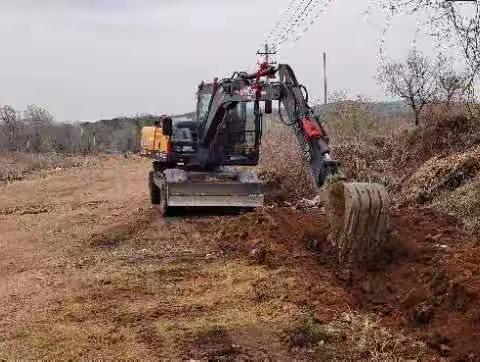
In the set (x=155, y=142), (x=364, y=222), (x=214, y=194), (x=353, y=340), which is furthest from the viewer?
(x=155, y=142)

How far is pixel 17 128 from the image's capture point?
47.6 metres

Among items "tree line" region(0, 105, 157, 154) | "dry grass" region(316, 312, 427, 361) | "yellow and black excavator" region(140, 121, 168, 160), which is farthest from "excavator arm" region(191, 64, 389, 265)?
"tree line" region(0, 105, 157, 154)

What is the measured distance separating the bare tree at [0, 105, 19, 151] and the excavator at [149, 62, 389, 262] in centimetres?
3363

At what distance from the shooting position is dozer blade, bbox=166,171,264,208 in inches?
501

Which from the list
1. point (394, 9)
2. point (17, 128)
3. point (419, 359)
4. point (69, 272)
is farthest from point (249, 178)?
point (17, 128)

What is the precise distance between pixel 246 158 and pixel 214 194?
6.02 ft

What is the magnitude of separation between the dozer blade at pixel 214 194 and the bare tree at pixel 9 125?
35901 mm

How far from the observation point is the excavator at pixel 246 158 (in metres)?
7.55

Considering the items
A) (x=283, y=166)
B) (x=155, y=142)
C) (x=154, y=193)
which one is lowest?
(x=154, y=193)

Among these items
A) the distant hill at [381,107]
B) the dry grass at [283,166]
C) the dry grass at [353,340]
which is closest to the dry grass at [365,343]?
the dry grass at [353,340]

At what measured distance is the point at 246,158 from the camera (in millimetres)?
14305

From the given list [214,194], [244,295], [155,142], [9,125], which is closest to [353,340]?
[244,295]

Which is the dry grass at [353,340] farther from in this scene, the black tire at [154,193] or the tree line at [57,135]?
the tree line at [57,135]

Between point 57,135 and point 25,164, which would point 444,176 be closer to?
point 25,164
